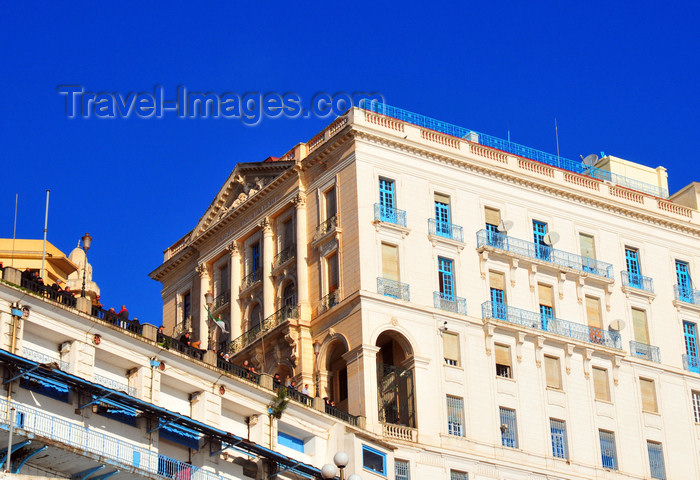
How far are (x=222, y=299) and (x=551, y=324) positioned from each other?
687 inches

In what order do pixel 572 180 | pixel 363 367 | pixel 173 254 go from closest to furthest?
pixel 363 367
pixel 572 180
pixel 173 254

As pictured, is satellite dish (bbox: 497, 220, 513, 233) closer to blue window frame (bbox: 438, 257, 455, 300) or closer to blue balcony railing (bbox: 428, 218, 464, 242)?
blue balcony railing (bbox: 428, 218, 464, 242)

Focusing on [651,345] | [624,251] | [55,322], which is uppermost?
[624,251]

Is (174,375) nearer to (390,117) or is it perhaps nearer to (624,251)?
(390,117)

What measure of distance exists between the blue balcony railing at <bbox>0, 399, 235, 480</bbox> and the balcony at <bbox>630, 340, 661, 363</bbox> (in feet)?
90.3

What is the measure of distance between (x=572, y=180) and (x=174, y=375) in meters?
29.2

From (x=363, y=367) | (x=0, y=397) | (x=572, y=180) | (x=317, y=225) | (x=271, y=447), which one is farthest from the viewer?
(x=572, y=180)

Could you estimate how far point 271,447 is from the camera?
196 feet

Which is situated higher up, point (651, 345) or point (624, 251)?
point (624, 251)

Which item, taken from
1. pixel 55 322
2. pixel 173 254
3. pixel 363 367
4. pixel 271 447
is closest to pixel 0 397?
pixel 55 322

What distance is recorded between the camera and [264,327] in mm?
74500

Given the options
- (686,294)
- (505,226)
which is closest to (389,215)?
(505,226)

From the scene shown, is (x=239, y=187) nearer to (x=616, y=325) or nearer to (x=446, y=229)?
(x=446, y=229)

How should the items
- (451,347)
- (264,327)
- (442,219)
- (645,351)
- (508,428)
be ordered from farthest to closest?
(645,351) < (264,327) < (442,219) < (451,347) < (508,428)
